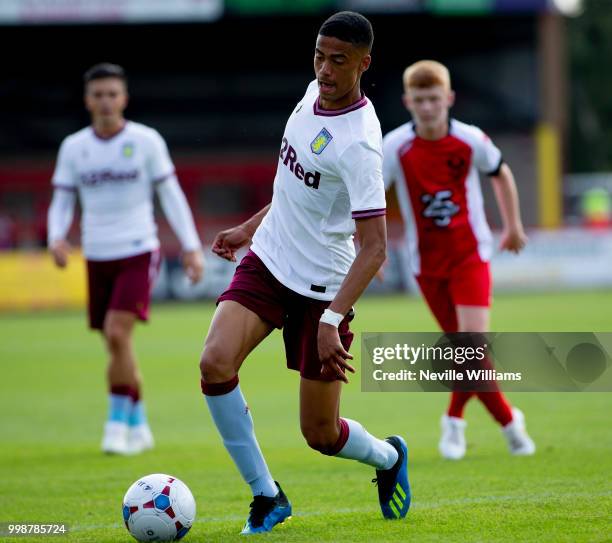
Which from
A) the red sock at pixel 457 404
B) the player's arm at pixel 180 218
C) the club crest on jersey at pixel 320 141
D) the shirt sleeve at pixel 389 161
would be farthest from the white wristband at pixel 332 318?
the player's arm at pixel 180 218

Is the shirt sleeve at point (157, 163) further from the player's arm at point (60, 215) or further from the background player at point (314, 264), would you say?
the background player at point (314, 264)

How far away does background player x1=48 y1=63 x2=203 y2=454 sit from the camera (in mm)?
8930

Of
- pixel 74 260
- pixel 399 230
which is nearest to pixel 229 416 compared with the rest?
pixel 74 260

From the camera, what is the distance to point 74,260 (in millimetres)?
23906

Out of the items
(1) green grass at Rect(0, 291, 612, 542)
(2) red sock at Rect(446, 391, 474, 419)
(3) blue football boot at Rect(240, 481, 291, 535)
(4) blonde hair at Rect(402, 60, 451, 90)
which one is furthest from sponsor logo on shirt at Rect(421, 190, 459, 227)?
(3) blue football boot at Rect(240, 481, 291, 535)

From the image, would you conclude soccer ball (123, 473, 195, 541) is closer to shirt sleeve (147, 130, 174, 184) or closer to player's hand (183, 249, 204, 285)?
player's hand (183, 249, 204, 285)

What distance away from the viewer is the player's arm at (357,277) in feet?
16.7

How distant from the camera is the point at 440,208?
26.5 ft

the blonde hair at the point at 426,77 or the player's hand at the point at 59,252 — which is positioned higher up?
the blonde hair at the point at 426,77

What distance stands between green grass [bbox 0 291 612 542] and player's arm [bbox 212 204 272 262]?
4.41 ft

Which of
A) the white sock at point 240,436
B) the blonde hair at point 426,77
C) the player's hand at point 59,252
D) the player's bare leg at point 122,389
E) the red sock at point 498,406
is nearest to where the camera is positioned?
the white sock at point 240,436

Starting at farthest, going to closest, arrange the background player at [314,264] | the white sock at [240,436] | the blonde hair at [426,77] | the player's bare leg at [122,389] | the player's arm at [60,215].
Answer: the player's arm at [60,215] → the player's bare leg at [122,389] → the blonde hair at [426,77] → the white sock at [240,436] → the background player at [314,264]

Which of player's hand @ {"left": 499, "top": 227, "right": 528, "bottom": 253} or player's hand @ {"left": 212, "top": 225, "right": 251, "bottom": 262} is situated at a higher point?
player's hand @ {"left": 212, "top": 225, "right": 251, "bottom": 262}

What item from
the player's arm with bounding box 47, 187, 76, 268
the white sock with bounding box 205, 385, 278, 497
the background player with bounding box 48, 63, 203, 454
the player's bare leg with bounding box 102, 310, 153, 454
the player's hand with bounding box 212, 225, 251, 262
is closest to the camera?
the white sock with bounding box 205, 385, 278, 497
